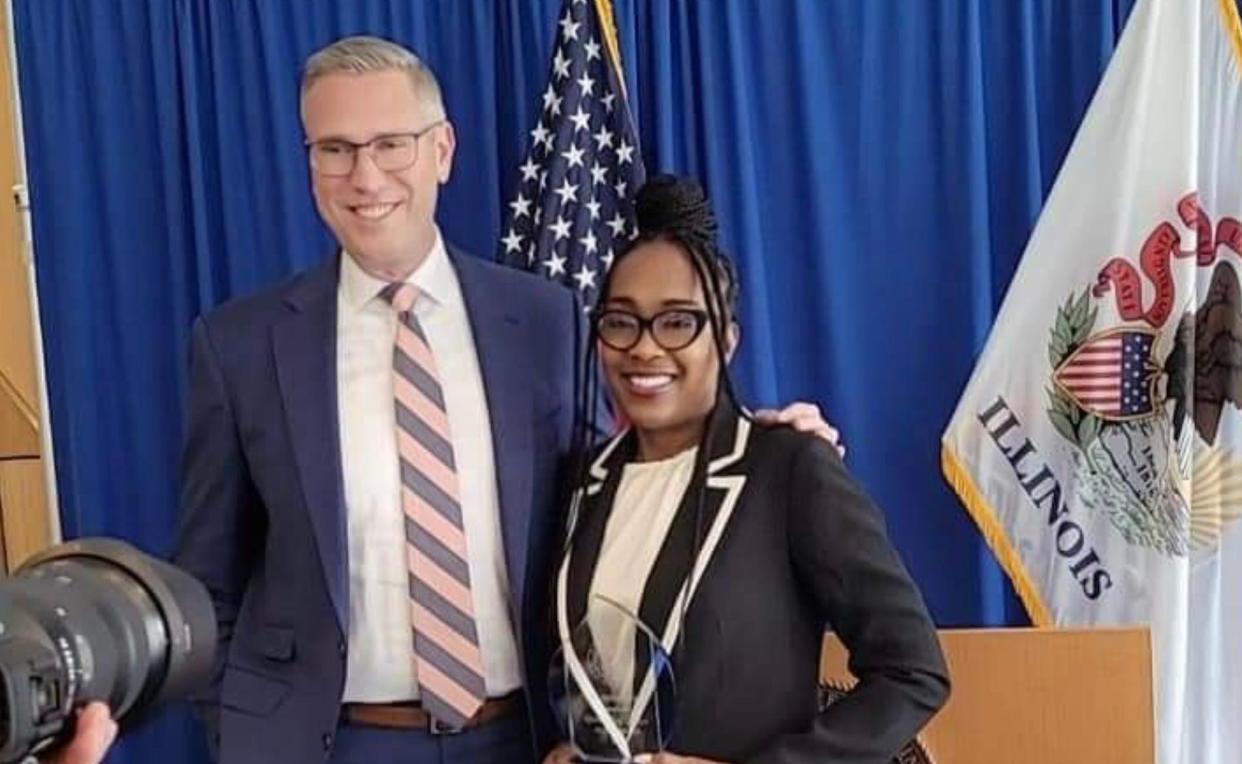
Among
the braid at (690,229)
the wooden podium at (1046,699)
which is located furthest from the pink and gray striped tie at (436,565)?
the wooden podium at (1046,699)

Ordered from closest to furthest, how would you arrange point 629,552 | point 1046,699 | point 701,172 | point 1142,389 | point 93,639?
point 93,639, point 629,552, point 1046,699, point 1142,389, point 701,172

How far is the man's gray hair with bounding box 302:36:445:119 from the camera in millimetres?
1780

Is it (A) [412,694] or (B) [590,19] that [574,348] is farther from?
(B) [590,19]

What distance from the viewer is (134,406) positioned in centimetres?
279

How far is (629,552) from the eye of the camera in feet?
5.09

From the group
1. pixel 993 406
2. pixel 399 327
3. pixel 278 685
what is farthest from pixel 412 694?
pixel 993 406

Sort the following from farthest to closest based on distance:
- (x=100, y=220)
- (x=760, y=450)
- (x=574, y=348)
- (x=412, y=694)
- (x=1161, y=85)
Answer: (x=100, y=220), (x=1161, y=85), (x=574, y=348), (x=412, y=694), (x=760, y=450)

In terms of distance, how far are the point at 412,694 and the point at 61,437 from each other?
1366 mm

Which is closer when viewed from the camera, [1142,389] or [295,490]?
[295,490]

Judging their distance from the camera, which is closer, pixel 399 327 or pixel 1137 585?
pixel 399 327

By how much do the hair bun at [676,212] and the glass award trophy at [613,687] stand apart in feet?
1.27

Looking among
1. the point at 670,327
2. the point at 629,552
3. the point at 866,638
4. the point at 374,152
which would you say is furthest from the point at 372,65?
the point at 866,638

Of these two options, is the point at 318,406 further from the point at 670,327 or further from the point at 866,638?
the point at 866,638

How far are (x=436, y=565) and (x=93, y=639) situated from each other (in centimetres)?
68
